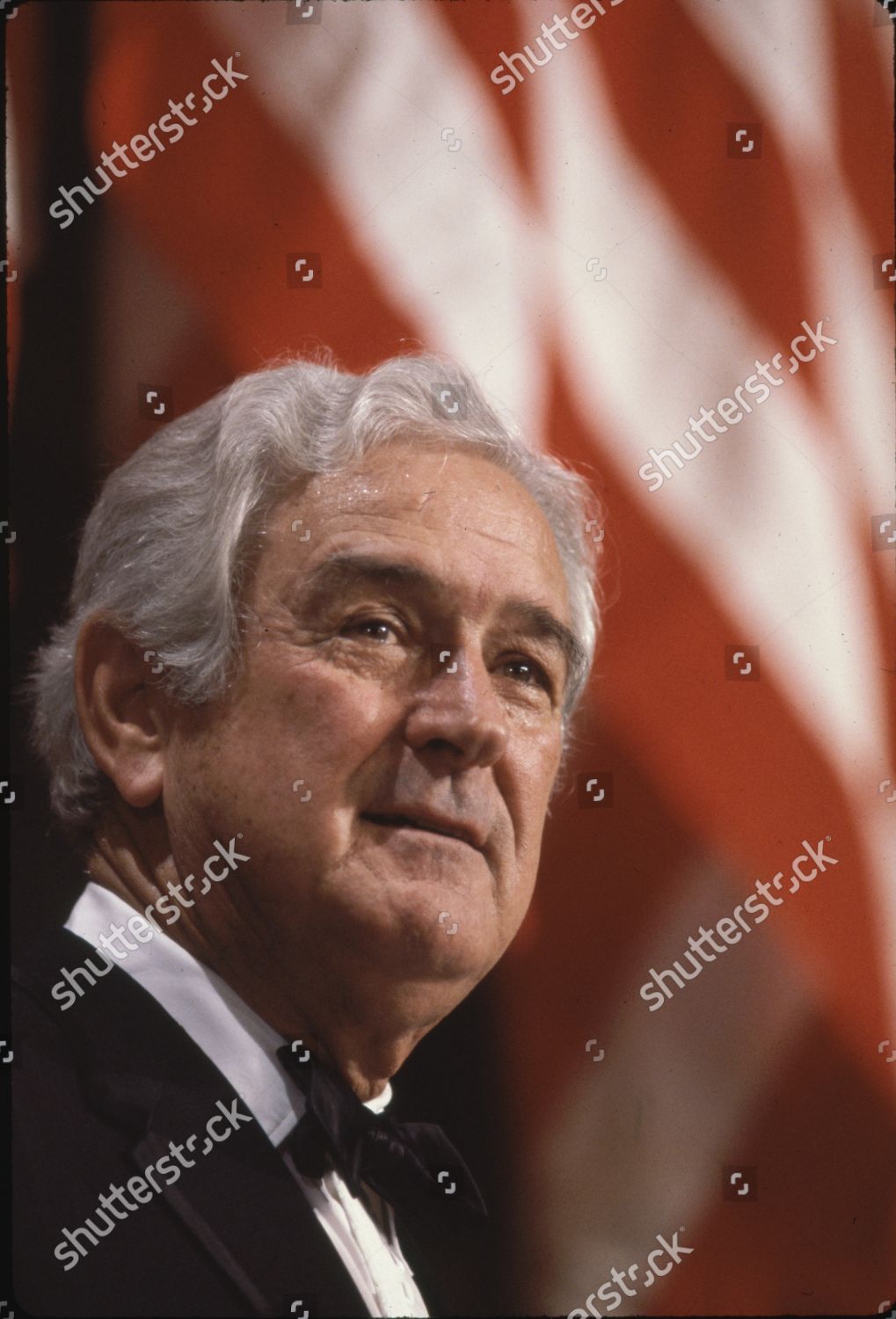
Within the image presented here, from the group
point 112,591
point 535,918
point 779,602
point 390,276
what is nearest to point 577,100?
point 390,276

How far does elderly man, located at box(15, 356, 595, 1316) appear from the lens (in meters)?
1.34

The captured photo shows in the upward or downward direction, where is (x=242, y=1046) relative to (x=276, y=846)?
downward

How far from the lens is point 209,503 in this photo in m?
1.49

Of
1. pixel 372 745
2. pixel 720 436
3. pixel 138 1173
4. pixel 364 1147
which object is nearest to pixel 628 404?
pixel 720 436

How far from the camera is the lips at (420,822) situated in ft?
4.71

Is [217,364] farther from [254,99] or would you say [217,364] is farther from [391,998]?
[391,998]

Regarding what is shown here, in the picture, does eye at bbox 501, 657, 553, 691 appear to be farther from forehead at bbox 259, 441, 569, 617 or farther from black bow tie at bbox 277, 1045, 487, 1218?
black bow tie at bbox 277, 1045, 487, 1218

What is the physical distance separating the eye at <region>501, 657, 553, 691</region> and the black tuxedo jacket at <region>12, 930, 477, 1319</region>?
1.79 feet

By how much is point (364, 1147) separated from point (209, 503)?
2.37 feet

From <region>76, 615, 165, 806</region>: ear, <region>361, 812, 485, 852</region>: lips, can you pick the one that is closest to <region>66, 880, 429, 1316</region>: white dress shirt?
<region>76, 615, 165, 806</region>: ear

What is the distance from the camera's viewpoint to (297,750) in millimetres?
1421

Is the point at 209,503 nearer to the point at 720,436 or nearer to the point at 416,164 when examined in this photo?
the point at 416,164

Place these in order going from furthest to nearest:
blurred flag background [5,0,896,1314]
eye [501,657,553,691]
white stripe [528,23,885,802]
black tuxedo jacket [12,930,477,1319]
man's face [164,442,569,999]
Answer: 1. white stripe [528,23,885,802]
2. blurred flag background [5,0,896,1314]
3. eye [501,657,553,691]
4. man's face [164,442,569,999]
5. black tuxedo jacket [12,930,477,1319]

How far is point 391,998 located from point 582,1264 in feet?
1.73
